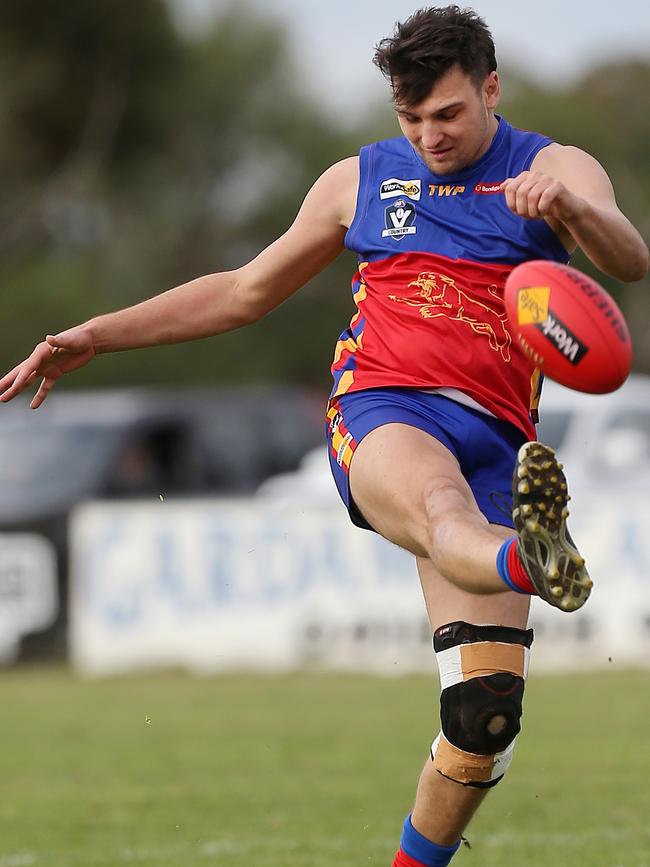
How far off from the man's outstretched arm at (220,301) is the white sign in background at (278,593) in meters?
8.13

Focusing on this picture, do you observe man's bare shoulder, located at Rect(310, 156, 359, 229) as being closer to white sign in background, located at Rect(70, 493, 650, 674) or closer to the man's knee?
the man's knee

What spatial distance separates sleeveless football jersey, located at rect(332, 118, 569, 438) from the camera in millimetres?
5035

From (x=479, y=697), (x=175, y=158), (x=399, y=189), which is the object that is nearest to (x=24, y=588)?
(x=399, y=189)

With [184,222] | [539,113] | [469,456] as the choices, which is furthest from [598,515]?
[539,113]

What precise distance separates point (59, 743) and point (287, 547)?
395 cm

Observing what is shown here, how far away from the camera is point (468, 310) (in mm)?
5039

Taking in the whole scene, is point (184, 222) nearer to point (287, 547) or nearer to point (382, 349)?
point (287, 547)

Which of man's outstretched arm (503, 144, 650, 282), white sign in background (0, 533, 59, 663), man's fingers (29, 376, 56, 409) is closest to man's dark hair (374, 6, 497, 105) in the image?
man's outstretched arm (503, 144, 650, 282)

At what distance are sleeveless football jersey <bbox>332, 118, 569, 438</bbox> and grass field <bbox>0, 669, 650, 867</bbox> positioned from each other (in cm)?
202

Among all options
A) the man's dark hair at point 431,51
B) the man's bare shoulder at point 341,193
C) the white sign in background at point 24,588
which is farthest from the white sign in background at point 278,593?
the man's dark hair at point 431,51

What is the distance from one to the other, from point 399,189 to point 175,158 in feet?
135

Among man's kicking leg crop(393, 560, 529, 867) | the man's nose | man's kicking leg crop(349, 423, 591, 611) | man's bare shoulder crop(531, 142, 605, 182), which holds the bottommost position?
man's kicking leg crop(393, 560, 529, 867)

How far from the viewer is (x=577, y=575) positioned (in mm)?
4309

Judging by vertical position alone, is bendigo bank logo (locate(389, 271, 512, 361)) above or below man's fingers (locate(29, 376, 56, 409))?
above
